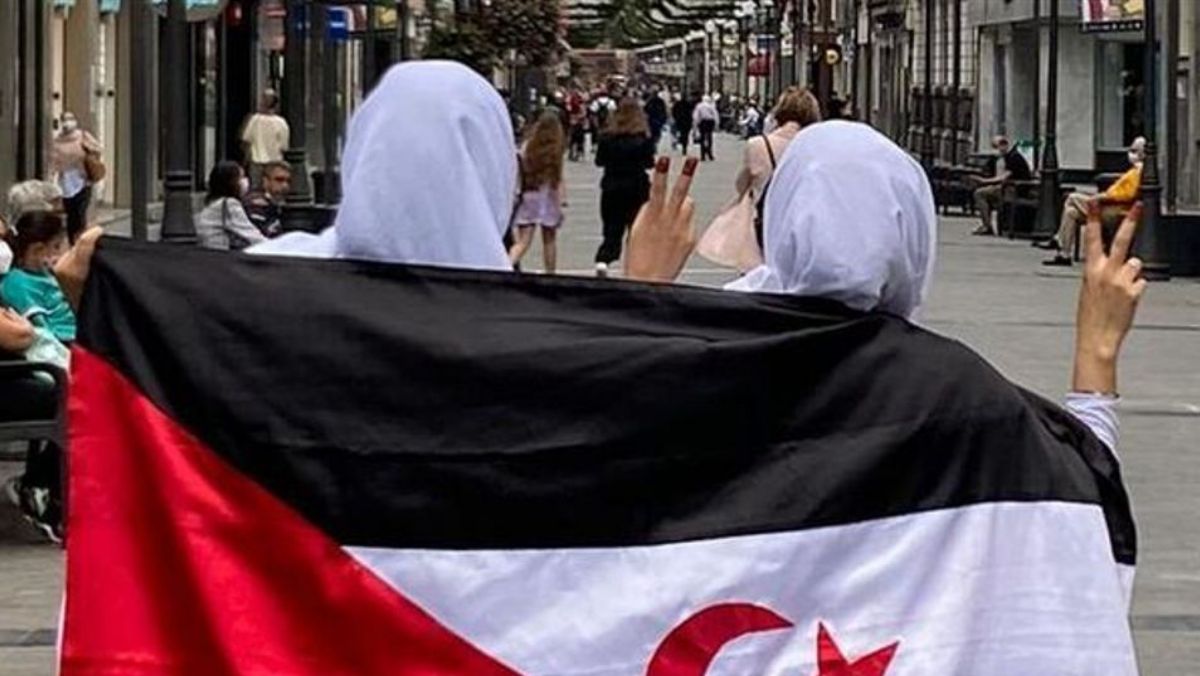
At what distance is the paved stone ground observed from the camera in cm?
1009

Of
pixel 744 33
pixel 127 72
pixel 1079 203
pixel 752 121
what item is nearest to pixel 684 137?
pixel 752 121

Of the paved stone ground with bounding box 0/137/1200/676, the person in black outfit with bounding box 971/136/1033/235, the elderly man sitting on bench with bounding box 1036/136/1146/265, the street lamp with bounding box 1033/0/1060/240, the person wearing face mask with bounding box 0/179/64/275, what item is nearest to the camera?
the paved stone ground with bounding box 0/137/1200/676

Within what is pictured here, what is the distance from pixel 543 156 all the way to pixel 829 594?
863 inches

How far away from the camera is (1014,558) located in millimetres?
4172

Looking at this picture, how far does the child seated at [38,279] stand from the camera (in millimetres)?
12820

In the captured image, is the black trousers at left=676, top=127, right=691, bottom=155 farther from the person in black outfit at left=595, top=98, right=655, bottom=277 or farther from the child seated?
the child seated

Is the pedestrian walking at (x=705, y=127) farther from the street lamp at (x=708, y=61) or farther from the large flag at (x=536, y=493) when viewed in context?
the large flag at (x=536, y=493)

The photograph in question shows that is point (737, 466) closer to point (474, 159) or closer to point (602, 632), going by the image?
point (602, 632)

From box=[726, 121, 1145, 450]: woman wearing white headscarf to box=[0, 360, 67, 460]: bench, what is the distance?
7.93m

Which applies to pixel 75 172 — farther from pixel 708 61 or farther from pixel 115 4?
pixel 708 61

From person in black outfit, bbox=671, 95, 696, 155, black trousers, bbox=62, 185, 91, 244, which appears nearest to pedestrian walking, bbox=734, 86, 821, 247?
black trousers, bbox=62, 185, 91, 244

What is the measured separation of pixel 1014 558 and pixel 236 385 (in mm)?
1152

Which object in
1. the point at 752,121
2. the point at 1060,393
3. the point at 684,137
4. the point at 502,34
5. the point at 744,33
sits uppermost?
the point at 744,33

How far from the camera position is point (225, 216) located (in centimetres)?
1875
